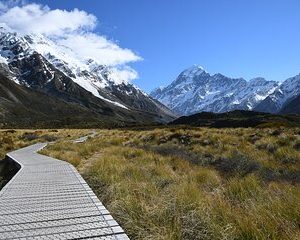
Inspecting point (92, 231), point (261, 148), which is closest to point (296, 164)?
point (261, 148)

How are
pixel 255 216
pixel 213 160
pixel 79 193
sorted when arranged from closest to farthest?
pixel 255 216 < pixel 79 193 < pixel 213 160

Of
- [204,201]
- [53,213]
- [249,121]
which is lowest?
[53,213]

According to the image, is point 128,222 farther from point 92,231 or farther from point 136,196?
point 136,196

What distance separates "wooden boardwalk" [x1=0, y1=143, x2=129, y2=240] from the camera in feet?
20.5

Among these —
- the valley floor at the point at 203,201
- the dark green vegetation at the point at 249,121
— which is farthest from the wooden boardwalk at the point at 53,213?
the dark green vegetation at the point at 249,121

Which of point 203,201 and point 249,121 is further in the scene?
point 249,121

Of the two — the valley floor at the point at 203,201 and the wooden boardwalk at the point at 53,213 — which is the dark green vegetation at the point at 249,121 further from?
the wooden boardwalk at the point at 53,213

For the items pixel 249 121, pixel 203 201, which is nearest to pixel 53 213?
pixel 203 201

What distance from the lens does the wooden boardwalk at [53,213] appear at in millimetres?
Result: 6234

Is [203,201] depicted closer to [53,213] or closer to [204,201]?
[204,201]

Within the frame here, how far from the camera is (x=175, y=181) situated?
38.1 feet

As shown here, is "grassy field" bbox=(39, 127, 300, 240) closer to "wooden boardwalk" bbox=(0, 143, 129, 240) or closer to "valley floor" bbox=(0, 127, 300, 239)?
"valley floor" bbox=(0, 127, 300, 239)

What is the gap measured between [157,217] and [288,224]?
2.01m

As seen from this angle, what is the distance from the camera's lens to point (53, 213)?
25.0ft
